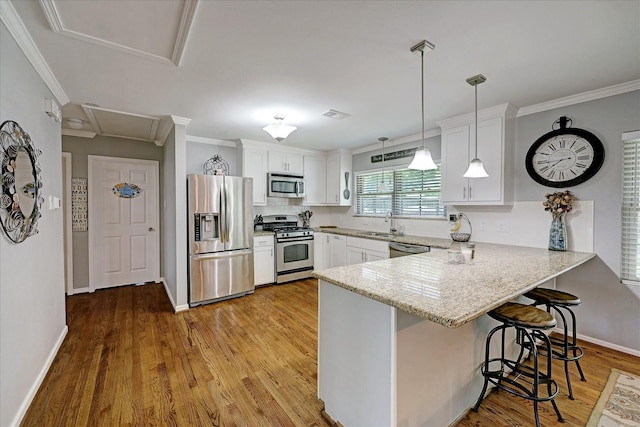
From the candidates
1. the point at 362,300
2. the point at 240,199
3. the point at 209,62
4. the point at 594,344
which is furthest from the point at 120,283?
the point at 594,344

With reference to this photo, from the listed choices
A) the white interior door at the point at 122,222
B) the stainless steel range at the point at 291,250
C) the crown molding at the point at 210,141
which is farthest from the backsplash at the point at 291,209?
the white interior door at the point at 122,222

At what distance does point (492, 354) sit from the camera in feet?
6.63

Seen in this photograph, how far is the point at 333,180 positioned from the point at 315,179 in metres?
0.35

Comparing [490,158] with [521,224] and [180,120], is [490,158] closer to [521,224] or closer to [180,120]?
[521,224]

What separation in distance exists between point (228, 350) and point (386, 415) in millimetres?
1688

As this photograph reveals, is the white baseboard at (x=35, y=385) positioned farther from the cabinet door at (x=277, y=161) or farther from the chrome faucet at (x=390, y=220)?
the chrome faucet at (x=390, y=220)

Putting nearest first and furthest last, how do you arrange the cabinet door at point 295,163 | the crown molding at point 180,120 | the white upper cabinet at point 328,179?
the crown molding at point 180,120 → the cabinet door at point 295,163 → the white upper cabinet at point 328,179

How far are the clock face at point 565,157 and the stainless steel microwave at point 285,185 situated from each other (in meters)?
3.32

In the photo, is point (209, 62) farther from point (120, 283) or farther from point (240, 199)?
point (120, 283)

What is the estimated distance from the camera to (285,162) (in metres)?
4.98

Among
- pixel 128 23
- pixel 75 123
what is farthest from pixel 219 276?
pixel 128 23

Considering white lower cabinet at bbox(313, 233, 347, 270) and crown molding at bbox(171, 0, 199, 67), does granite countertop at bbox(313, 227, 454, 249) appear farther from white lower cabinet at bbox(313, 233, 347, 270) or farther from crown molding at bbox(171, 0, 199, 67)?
crown molding at bbox(171, 0, 199, 67)

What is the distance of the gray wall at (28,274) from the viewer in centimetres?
159

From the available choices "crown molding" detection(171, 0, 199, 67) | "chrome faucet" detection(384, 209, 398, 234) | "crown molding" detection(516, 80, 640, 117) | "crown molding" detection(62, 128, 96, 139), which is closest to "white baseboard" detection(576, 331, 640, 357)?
"crown molding" detection(516, 80, 640, 117)
